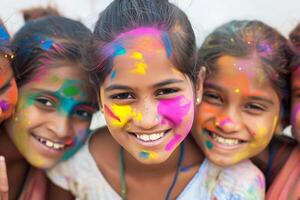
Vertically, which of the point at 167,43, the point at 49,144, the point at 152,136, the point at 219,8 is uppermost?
the point at 167,43

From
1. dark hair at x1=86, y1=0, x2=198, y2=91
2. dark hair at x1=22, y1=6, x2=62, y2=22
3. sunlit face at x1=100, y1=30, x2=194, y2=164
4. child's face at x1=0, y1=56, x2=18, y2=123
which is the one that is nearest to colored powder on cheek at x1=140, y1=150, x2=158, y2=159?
sunlit face at x1=100, y1=30, x2=194, y2=164

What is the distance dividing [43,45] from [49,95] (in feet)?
0.46

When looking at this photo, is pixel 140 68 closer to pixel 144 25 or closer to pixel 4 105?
pixel 144 25

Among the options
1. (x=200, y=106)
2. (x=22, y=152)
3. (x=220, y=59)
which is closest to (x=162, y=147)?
(x=200, y=106)

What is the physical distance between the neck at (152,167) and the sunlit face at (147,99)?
0.16 m

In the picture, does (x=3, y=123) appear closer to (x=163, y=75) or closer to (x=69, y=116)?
(x=69, y=116)

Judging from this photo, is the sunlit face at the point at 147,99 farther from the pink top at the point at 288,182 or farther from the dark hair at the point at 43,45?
the pink top at the point at 288,182

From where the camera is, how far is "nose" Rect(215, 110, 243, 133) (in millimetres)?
1338

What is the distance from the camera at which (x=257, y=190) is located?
4.58ft

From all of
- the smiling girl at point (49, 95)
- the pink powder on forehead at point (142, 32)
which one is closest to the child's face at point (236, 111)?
the pink powder on forehead at point (142, 32)

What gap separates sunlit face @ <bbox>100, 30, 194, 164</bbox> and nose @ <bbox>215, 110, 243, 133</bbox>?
0.11m

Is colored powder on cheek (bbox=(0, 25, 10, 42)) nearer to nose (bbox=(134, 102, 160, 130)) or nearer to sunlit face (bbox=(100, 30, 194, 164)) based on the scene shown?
sunlit face (bbox=(100, 30, 194, 164))

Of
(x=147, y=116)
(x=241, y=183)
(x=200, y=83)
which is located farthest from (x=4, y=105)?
(x=241, y=183)

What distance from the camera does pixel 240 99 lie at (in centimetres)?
134
